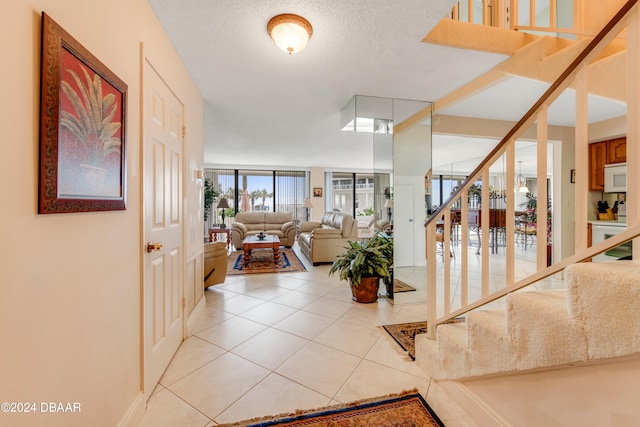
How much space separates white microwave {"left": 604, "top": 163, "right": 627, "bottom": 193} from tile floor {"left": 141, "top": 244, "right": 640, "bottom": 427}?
3.53m

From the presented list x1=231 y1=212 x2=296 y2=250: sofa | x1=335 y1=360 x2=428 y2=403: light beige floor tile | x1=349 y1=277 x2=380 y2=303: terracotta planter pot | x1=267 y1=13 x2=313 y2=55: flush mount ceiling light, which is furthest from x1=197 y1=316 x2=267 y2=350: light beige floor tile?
x1=231 y1=212 x2=296 y2=250: sofa

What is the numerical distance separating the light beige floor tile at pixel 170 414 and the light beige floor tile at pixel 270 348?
1.75ft

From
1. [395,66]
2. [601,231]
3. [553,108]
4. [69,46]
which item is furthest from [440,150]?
[69,46]

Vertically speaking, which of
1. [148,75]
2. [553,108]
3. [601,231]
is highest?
[553,108]

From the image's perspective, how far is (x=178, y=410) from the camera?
5.00 feet

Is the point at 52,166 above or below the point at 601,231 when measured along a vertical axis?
above

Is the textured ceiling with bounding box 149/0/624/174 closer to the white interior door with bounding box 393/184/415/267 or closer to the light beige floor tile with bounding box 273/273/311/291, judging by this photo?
the white interior door with bounding box 393/184/415/267

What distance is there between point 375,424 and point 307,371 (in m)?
0.60

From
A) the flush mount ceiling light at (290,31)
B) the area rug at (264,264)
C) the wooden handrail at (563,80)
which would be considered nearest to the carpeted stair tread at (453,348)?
the wooden handrail at (563,80)

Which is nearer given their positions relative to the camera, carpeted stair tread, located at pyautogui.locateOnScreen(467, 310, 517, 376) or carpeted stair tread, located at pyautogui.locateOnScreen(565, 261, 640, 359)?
carpeted stair tread, located at pyautogui.locateOnScreen(565, 261, 640, 359)

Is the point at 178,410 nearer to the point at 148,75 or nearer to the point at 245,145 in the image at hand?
the point at 148,75

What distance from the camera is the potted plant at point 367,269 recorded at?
3.12m

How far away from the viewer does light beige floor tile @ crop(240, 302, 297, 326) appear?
106 inches

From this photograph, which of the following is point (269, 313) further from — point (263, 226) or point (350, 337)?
point (263, 226)
